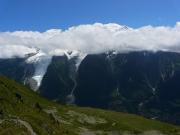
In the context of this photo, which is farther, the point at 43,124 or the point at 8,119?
the point at 43,124

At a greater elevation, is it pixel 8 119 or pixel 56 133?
pixel 8 119

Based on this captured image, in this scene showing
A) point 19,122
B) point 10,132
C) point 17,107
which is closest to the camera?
point 10,132

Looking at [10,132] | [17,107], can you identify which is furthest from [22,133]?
[17,107]

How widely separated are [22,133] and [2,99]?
7160 centimetres

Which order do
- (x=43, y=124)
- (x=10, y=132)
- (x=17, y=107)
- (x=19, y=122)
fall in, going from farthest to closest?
(x=17, y=107) → (x=43, y=124) → (x=19, y=122) → (x=10, y=132)

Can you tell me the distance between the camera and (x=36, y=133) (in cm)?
8069

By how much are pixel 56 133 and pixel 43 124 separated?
5.98 meters

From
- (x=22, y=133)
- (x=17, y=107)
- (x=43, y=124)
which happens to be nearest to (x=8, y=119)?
(x=22, y=133)

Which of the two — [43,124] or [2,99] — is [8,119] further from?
[2,99]

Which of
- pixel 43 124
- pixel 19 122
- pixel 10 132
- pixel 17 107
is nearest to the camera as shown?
pixel 10 132

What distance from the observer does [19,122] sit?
77.9 m

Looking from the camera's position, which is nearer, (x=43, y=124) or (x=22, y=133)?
(x=22, y=133)

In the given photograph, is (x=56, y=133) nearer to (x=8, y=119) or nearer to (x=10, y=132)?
(x=8, y=119)

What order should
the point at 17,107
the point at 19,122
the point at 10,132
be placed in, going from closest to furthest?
the point at 10,132 → the point at 19,122 → the point at 17,107
